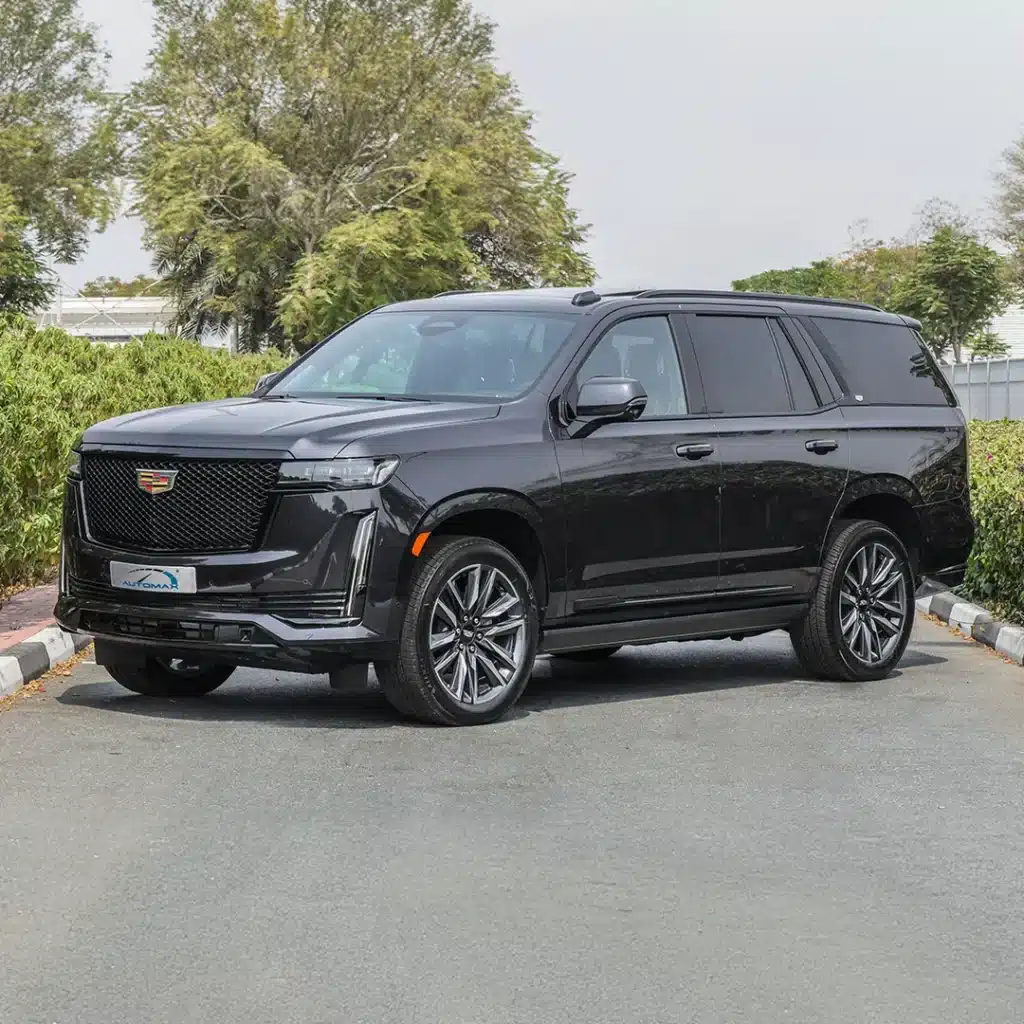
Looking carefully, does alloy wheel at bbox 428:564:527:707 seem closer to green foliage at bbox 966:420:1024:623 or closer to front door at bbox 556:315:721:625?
front door at bbox 556:315:721:625

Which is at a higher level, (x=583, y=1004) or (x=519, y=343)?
(x=519, y=343)

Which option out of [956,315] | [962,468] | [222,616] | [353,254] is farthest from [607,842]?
[956,315]

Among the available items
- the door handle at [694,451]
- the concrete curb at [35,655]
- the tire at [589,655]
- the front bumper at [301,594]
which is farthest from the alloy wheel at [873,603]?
the concrete curb at [35,655]

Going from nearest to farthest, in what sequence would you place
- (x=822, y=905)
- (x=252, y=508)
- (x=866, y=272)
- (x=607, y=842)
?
1. (x=822, y=905)
2. (x=607, y=842)
3. (x=252, y=508)
4. (x=866, y=272)

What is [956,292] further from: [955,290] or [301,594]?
[301,594]

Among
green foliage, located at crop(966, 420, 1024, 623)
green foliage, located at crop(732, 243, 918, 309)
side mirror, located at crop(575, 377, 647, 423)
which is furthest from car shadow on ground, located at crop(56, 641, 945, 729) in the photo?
green foliage, located at crop(732, 243, 918, 309)

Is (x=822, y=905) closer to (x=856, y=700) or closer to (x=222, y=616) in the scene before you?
(x=222, y=616)

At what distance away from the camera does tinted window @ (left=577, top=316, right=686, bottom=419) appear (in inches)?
416

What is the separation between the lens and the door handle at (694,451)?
418 inches

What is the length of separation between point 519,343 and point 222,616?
2157mm

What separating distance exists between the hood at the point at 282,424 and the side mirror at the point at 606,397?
1.38 feet

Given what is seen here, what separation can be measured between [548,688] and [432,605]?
2.01 m

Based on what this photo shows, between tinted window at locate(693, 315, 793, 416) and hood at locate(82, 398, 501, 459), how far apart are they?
1543 millimetres

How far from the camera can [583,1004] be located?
5250 mm
